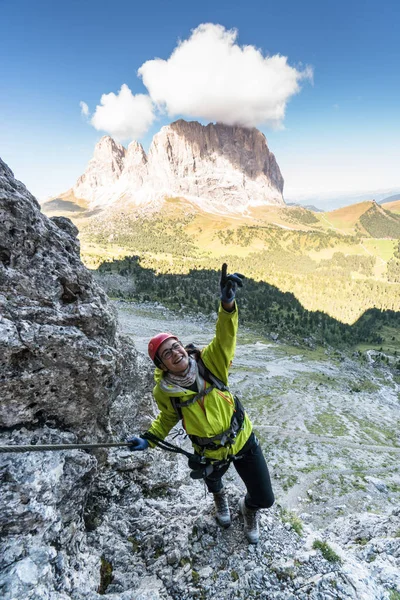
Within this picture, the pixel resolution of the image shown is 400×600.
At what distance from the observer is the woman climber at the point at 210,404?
4953 mm

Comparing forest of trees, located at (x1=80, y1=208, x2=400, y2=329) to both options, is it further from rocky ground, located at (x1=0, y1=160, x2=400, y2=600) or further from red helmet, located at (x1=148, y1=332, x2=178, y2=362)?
red helmet, located at (x1=148, y1=332, x2=178, y2=362)

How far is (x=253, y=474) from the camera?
583 cm

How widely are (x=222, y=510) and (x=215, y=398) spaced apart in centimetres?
294

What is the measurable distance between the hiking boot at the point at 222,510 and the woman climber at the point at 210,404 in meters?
0.69

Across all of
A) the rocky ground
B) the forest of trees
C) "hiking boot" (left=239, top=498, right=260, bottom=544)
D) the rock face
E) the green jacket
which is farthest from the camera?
the forest of trees

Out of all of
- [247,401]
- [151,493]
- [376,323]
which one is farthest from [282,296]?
[151,493]

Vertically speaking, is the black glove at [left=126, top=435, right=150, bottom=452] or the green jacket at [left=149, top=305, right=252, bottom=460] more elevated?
the green jacket at [left=149, top=305, right=252, bottom=460]

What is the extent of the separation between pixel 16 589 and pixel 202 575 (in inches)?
121

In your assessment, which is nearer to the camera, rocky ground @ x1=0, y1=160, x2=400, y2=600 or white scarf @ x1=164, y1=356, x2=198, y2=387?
rocky ground @ x1=0, y1=160, x2=400, y2=600

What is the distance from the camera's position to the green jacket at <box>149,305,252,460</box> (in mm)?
5035

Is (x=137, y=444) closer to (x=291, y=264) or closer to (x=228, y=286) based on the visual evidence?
(x=228, y=286)

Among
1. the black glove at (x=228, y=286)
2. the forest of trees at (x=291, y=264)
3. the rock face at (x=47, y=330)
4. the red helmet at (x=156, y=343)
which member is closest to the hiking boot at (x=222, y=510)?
the rock face at (x=47, y=330)

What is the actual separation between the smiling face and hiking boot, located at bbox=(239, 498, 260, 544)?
346 centimetres

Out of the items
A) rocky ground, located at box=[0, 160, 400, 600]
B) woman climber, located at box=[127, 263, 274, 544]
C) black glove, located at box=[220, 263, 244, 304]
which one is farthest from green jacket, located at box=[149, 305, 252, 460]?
rocky ground, located at box=[0, 160, 400, 600]
